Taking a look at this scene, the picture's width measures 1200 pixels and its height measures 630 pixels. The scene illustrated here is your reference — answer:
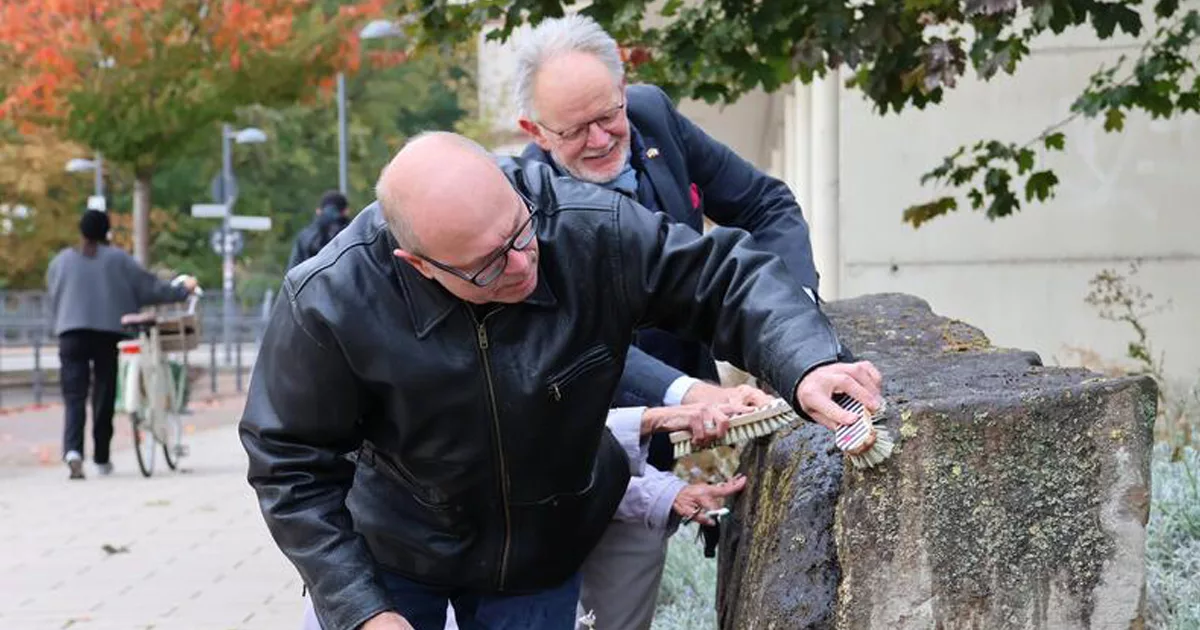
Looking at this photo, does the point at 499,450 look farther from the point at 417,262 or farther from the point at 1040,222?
the point at 1040,222

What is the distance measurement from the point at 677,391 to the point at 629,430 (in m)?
0.13

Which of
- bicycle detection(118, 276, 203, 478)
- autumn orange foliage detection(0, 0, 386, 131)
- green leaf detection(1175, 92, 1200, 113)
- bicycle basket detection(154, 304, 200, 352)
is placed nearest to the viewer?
green leaf detection(1175, 92, 1200, 113)

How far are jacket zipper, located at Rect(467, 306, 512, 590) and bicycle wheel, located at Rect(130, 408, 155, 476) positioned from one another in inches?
398

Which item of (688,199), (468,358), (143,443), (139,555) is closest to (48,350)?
Answer: (143,443)

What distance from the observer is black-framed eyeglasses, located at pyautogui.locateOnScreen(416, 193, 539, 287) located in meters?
3.07

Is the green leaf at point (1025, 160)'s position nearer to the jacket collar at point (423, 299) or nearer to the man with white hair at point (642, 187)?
the man with white hair at point (642, 187)

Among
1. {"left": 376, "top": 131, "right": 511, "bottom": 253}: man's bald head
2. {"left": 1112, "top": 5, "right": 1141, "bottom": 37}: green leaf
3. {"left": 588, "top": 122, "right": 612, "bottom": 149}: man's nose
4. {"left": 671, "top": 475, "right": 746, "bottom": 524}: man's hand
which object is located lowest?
{"left": 671, "top": 475, "right": 746, "bottom": 524}: man's hand

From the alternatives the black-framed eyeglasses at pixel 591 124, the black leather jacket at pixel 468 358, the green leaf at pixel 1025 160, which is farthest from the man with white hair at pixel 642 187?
the green leaf at pixel 1025 160

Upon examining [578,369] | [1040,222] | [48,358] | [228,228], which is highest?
[1040,222]

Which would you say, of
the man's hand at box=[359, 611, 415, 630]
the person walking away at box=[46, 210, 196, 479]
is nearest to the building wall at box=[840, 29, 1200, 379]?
the person walking away at box=[46, 210, 196, 479]

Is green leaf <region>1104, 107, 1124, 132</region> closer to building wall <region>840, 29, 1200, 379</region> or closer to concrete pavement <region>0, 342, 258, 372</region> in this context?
building wall <region>840, 29, 1200, 379</region>

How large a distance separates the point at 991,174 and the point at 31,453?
10.1 meters

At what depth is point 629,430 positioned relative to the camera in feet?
13.1

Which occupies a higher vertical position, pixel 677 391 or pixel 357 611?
pixel 677 391
